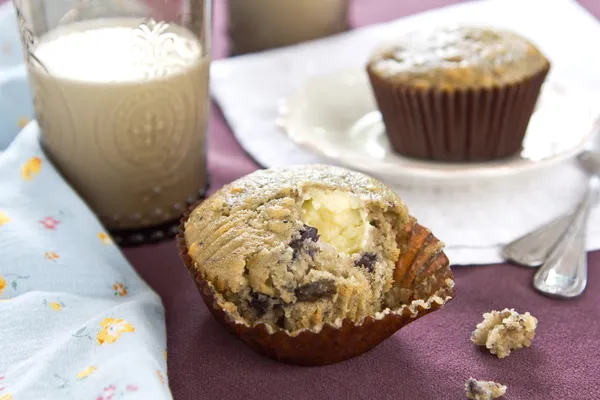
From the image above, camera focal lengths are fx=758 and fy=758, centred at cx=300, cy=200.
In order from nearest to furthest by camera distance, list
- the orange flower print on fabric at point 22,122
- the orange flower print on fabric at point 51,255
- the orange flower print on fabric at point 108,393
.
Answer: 1. the orange flower print on fabric at point 108,393
2. the orange flower print on fabric at point 51,255
3. the orange flower print on fabric at point 22,122

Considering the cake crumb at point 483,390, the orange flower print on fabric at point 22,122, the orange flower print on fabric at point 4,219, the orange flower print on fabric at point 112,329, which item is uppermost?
the cake crumb at point 483,390

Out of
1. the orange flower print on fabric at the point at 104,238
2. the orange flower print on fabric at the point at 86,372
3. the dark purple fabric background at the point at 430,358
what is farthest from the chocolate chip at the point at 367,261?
the orange flower print on fabric at the point at 104,238

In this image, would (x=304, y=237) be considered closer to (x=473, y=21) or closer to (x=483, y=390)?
(x=483, y=390)

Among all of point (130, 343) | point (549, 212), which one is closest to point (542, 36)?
point (549, 212)

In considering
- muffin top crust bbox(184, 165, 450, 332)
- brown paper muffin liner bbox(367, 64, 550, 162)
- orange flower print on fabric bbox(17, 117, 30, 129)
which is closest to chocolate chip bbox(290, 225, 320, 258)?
muffin top crust bbox(184, 165, 450, 332)

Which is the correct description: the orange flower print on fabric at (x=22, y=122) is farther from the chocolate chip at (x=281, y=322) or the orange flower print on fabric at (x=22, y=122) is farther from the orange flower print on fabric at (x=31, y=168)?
the chocolate chip at (x=281, y=322)

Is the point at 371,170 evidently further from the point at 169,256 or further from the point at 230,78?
the point at 230,78
